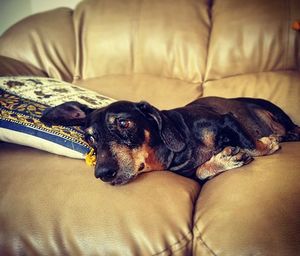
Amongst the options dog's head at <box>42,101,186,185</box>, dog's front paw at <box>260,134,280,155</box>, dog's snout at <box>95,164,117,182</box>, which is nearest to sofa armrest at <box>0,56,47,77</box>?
dog's head at <box>42,101,186,185</box>

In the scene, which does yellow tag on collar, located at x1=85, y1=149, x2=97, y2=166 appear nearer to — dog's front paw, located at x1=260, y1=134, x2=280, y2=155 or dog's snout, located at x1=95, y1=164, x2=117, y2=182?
dog's snout, located at x1=95, y1=164, x2=117, y2=182

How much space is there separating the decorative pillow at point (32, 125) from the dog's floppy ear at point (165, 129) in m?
0.32

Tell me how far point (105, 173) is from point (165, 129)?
1.17 feet

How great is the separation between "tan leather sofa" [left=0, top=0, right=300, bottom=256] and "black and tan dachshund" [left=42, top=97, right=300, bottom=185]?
8 centimetres

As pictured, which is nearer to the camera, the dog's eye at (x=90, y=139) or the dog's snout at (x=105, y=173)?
the dog's snout at (x=105, y=173)

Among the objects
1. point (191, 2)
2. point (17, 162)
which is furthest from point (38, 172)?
point (191, 2)

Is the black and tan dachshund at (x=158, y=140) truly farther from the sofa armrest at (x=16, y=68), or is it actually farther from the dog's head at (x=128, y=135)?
the sofa armrest at (x=16, y=68)

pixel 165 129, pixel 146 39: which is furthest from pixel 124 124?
pixel 146 39

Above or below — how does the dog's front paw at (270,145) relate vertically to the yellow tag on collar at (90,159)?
above

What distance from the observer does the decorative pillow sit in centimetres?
147

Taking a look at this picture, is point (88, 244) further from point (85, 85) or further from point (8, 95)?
point (85, 85)

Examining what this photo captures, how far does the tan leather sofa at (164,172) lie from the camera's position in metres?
1.05

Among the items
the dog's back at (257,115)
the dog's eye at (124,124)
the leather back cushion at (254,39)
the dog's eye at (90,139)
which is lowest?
the dog's back at (257,115)

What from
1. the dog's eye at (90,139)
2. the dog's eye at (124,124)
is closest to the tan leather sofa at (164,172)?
the dog's eye at (90,139)
